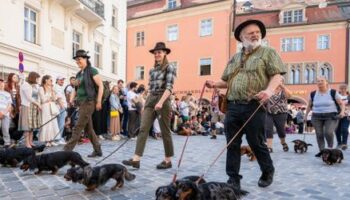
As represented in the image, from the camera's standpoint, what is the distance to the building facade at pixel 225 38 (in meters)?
39.8

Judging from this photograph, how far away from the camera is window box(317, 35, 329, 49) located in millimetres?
40916

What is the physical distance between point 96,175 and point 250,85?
223 centimetres

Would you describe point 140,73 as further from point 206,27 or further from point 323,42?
point 323,42

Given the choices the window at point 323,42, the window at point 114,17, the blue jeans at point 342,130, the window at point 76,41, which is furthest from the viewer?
the window at point 323,42

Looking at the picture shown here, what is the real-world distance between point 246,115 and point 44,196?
2.67 metres

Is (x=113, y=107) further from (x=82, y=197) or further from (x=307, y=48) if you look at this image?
(x=307, y=48)

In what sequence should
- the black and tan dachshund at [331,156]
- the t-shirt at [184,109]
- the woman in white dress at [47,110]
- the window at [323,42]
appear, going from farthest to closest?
1. the window at [323,42]
2. the t-shirt at [184,109]
3. the woman in white dress at [47,110]
4. the black and tan dachshund at [331,156]

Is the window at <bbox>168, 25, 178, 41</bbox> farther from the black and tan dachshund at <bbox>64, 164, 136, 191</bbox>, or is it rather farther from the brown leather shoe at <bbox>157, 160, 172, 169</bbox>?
the black and tan dachshund at <bbox>64, 164, 136, 191</bbox>

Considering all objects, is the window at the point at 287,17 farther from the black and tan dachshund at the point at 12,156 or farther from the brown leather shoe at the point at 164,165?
the black and tan dachshund at the point at 12,156

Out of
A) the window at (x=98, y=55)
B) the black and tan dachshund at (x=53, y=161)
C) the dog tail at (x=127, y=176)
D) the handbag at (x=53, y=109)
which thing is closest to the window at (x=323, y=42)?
the window at (x=98, y=55)

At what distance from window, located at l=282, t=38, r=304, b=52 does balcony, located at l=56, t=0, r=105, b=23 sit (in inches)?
965

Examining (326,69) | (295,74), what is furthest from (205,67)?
(326,69)

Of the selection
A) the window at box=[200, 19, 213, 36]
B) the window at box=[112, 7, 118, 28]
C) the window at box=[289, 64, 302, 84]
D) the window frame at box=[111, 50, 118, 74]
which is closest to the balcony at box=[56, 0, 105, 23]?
the window at box=[112, 7, 118, 28]

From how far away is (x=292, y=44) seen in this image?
1672 inches
